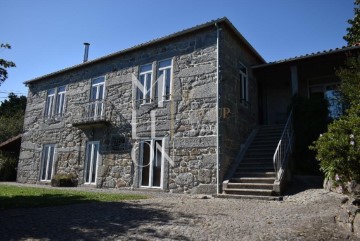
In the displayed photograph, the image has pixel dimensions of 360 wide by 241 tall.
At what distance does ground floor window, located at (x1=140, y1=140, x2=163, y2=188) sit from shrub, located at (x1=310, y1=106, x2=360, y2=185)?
598cm

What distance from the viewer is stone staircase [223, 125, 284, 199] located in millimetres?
7848

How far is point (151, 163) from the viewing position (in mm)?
10328

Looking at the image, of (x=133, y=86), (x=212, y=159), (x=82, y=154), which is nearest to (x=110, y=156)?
(x=82, y=154)

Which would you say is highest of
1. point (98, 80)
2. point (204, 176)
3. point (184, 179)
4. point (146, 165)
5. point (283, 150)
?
point (98, 80)

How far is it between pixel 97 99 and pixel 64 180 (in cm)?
363

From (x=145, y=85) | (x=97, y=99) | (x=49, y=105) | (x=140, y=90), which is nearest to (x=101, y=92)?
(x=97, y=99)

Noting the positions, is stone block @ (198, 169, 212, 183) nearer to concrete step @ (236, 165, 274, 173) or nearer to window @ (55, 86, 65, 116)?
concrete step @ (236, 165, 274, 173)

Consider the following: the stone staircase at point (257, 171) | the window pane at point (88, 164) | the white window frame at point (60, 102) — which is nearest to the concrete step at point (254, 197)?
the stone staircase at point (257, 171)

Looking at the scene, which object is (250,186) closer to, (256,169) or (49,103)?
(256,169)

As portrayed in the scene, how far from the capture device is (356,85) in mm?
7969

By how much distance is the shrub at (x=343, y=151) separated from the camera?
462 centimetres

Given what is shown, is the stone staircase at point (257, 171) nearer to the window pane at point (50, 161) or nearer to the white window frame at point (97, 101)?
the white window frame at point (97, 101)

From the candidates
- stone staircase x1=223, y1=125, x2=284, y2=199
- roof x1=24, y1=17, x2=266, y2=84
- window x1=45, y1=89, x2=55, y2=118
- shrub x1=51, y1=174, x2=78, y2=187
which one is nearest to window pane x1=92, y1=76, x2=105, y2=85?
roof x1=24, y1=17, x2=266, y2=84

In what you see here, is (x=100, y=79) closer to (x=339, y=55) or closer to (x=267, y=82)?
(x=267, y=82)
